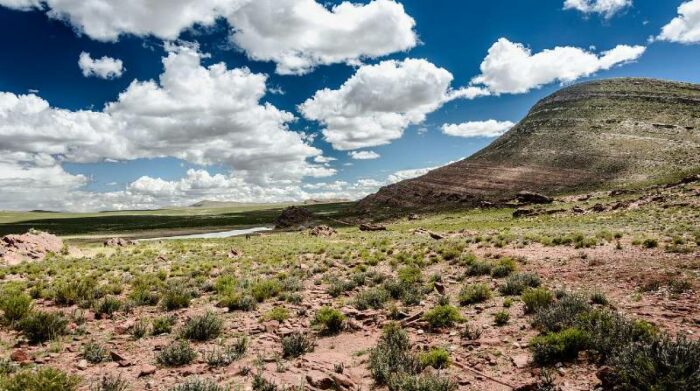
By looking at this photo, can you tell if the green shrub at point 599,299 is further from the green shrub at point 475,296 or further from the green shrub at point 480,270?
the green shrub at point 480,270

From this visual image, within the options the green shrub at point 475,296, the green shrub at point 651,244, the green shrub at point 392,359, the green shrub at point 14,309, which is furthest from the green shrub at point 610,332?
the green shrub at point 14,309

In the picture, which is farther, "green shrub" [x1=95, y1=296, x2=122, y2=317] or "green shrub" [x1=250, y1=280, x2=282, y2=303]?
"green shrub" [x1=250, y1=280, x2=282, y2=303]

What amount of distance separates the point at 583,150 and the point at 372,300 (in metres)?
96.3

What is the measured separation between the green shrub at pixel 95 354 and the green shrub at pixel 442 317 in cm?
850

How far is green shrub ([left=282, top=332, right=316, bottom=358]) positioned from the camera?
393 inches

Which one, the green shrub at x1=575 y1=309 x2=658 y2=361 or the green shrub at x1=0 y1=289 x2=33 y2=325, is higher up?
the green shrub at x1=0 y1=289 x2=33 y2=325

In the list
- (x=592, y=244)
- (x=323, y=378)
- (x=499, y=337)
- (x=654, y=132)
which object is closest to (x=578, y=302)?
(x=499, y=337)

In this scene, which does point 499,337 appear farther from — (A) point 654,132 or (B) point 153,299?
(A) point 654,132

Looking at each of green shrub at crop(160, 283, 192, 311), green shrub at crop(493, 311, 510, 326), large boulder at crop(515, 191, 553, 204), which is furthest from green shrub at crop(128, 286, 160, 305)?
large boulder at crop(515, 191, 553, 204)

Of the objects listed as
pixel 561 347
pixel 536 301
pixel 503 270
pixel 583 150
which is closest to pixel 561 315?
pixel 536 301

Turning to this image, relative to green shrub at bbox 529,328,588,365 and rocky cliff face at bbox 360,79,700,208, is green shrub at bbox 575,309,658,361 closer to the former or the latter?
green shrub at bbox 529,328,588,365

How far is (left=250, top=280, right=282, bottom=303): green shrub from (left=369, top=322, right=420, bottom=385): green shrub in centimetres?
673

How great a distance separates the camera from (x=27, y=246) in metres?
34.6

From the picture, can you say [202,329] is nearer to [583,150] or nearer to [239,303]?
[239,303]
